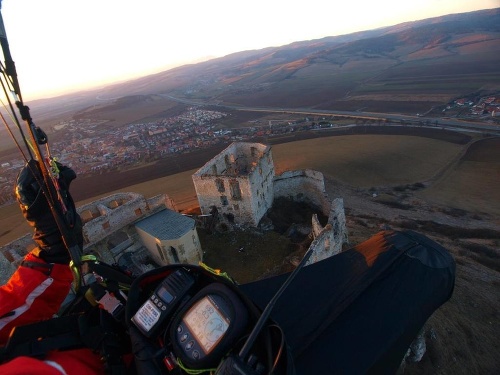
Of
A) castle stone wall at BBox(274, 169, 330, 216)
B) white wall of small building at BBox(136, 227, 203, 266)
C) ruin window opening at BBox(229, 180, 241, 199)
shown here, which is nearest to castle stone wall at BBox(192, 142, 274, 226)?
ruin window opening at BBox(229, 180, 241, 199)

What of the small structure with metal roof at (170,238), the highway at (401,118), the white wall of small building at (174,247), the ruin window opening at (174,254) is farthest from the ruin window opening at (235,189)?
the highway at (401,118)

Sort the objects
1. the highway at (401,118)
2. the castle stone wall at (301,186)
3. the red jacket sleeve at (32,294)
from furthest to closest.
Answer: the highway at (401,118) → the castle stone wall at (301,186) → the red jacket sleeve at (32,294)

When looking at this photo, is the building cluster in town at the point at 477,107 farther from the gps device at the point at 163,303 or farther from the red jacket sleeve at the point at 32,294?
the red jacket sleeve at the point at 32,294

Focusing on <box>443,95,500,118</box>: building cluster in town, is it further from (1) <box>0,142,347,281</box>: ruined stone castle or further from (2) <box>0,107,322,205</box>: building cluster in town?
(1) <box>0,142,347,281</box>: ruined stone castle

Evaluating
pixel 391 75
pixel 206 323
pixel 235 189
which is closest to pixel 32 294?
pixel 206 323

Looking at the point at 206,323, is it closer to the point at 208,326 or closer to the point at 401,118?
the point at 208,326

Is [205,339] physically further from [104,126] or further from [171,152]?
[104,126]
